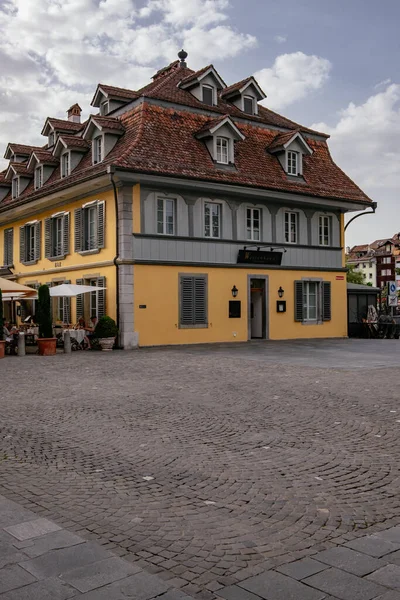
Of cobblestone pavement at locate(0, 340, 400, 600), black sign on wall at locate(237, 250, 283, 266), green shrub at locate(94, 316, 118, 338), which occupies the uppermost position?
black sign on wall at locate(237, 250, 283, 266)

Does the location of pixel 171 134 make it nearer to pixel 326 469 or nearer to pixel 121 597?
pixel 326 469

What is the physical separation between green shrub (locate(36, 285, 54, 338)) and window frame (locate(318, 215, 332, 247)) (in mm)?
13365

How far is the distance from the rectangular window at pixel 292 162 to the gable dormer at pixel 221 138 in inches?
127

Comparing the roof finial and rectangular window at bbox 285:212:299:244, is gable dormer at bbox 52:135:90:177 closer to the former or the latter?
the roof finial

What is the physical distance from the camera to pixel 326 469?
6.34m

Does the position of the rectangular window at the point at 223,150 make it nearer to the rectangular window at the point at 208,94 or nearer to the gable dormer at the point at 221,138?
the gable dormer at the point at 221,138

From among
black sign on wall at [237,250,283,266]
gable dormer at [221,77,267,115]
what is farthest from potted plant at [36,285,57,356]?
gable dormer at [221,77,267,115]

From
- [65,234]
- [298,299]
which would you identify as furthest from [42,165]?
[298,299]

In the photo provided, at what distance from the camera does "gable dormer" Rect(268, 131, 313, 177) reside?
27922 millimetres

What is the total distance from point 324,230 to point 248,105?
6942 mm

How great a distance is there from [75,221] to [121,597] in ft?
78.6

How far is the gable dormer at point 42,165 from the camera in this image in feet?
98.1

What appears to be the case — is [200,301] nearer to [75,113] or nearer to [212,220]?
[212,220]

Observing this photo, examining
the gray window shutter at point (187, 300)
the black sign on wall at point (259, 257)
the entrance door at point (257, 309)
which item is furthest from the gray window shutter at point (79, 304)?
the entrance door at point (257, 309)
